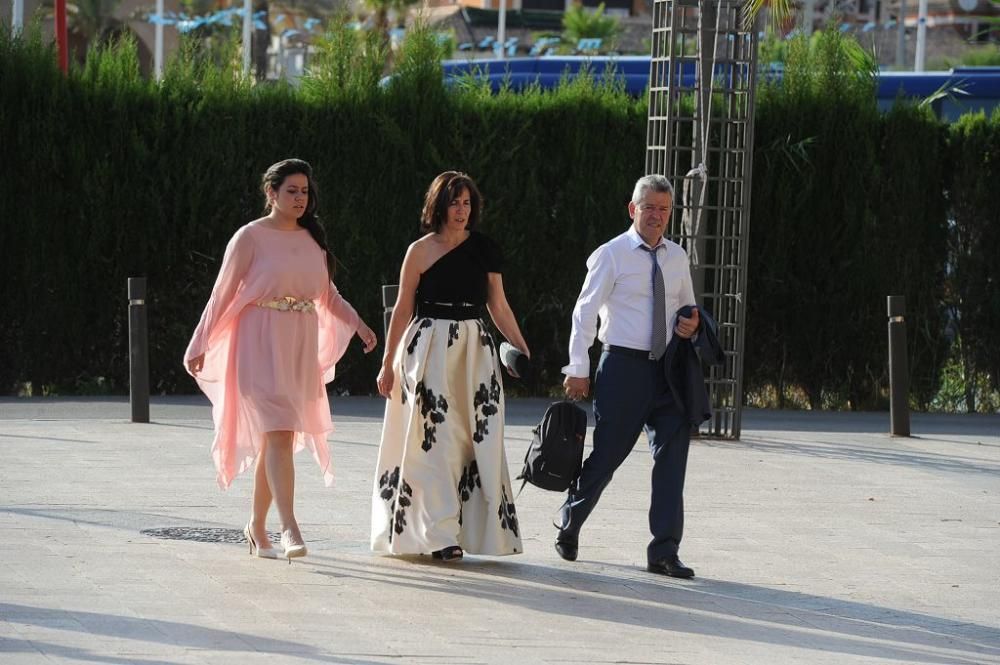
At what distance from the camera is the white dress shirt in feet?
26.2

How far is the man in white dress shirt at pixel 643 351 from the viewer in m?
7.94

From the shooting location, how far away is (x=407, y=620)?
6715mm

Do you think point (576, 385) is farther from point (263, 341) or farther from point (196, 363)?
point (196, 363)

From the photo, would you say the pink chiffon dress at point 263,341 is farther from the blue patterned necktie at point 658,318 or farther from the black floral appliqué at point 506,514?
the blue patterned necktie at point 658,318

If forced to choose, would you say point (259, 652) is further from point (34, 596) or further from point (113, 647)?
point (34, 596)

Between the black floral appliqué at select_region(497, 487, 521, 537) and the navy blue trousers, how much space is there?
11.7 inches

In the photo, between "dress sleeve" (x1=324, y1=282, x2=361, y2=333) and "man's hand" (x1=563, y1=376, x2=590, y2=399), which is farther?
"dress sleeve" (x1=324, y1=282, x2=361, y2=333)

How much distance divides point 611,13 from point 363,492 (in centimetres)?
6827

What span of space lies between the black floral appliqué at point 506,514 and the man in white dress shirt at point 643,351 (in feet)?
1.58

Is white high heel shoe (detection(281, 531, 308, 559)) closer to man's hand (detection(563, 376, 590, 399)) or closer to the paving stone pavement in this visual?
the paving stone pavement

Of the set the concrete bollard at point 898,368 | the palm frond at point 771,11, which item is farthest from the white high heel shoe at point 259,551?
the concrete bollard at point 898,368

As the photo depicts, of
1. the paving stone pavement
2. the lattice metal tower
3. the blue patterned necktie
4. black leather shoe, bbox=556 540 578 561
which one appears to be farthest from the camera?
the lattice metal tower

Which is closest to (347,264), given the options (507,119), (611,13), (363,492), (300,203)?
(507,119)

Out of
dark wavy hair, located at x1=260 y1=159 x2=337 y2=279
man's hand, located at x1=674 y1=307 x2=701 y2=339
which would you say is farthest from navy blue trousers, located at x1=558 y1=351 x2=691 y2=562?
dark wavy hair, located at x1=260 y1=159 x2=337 y2=279
